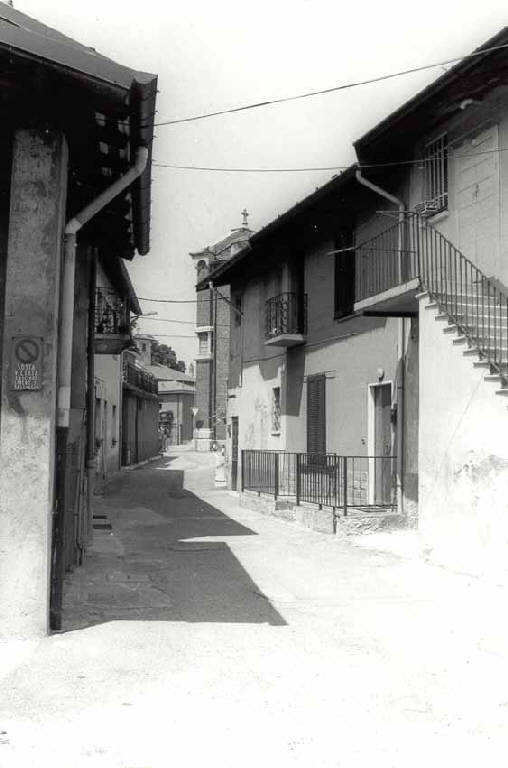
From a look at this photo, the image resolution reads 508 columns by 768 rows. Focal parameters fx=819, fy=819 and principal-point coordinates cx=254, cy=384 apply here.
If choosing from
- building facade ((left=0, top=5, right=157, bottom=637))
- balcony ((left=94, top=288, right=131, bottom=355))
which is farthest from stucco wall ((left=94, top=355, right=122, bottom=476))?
building facade ((left=0, top=5, right=157, bottom=637))

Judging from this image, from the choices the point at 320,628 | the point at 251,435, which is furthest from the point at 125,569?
the point at 251,435

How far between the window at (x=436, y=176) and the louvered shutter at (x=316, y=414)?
5106mm

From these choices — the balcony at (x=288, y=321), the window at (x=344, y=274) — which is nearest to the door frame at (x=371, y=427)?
the window at (x=344, y=274)

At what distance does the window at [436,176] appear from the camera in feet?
41.7

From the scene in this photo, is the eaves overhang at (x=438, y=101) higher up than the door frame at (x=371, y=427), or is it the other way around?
the eaves overhang at (x=438, y=101)

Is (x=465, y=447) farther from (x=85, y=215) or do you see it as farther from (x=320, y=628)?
(x=85, y=215)

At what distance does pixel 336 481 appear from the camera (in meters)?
13.7

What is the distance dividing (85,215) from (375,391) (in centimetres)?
910

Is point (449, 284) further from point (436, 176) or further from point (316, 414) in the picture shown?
point (316, 414)

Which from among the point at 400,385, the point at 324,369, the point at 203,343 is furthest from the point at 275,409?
the point at 203,343

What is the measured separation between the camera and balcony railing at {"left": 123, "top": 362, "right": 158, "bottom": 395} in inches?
1287

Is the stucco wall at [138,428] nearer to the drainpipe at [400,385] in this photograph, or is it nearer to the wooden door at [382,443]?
the wooden door at [382,443]

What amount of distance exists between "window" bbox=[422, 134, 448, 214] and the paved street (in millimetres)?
5785

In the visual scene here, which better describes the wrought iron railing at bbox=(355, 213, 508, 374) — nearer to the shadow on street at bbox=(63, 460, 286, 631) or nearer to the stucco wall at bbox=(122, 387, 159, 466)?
the shadow on street at bbox=(63, 460, 286, 631)
